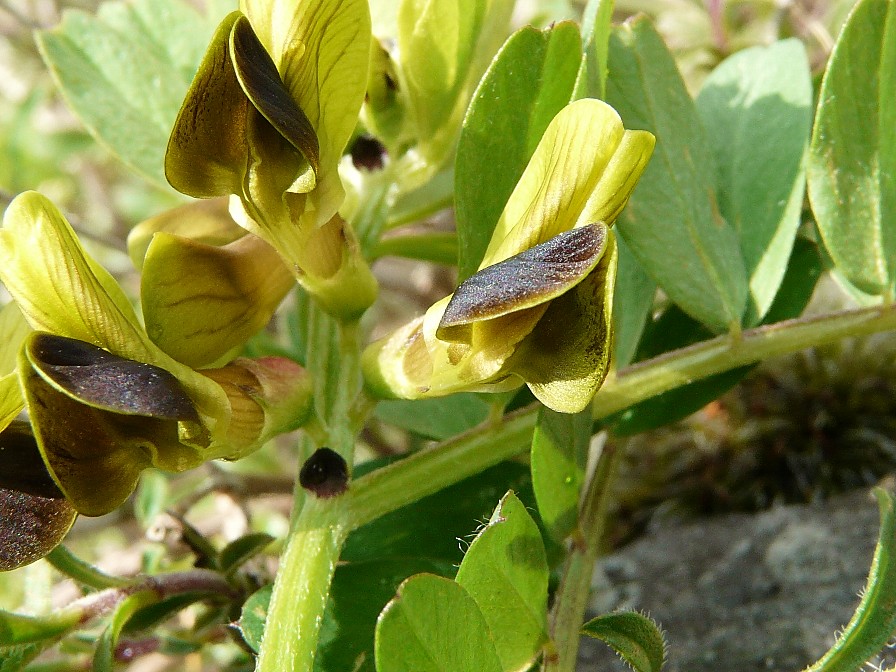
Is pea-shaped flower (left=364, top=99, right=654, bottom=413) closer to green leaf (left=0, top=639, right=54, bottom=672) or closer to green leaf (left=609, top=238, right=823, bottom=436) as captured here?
green leaf (left=609, top=238, right=823, bottom=436)

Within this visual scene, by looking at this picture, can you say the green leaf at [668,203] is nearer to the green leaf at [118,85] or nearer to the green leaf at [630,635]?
the green leaf at [630,635]

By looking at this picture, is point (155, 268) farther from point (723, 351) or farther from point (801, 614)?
point (801, 614)

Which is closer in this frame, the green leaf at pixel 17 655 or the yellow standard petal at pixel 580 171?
the yellow standard petal at pixel 580 171

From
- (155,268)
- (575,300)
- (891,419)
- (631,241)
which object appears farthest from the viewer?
(891,419)

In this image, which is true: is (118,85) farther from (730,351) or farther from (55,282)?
(730,351)

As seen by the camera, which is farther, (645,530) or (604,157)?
(645,530)

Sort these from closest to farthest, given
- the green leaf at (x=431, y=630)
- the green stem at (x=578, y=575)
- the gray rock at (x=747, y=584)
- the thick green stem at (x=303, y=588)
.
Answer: the green leaf at (x=431, y=630) → the thick green stem at (x=303, y=588) → the green stem at (x=578, y=575) → the gray rock at (x=747, y=584)

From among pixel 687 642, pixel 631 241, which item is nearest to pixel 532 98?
pixel 631 241

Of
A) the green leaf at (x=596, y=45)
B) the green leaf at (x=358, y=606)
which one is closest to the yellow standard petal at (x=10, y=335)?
the green leaf at (x=358, y=606)
